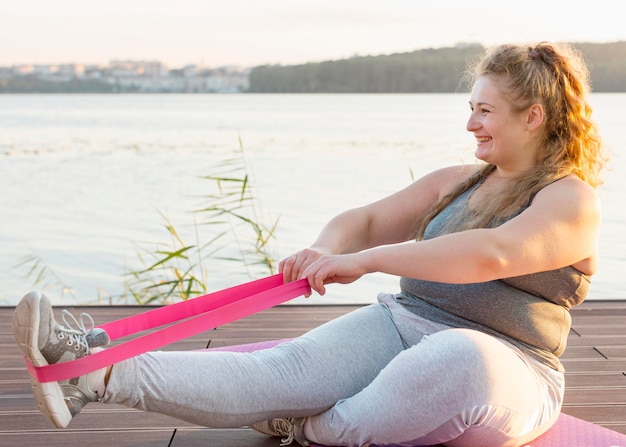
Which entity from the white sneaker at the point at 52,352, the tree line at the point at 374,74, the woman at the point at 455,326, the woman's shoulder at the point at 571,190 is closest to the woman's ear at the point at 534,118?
the woman at the point at 455,326

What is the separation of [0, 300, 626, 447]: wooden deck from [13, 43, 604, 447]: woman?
0.98ft

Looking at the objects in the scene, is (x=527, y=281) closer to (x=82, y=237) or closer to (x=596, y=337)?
(x=596, y=337)

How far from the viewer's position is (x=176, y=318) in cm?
207

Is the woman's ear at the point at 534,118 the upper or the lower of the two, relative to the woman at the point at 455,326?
upper

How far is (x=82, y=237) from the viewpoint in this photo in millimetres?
7371

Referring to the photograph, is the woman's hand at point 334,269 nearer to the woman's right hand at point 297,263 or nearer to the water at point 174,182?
the woman's right hand at point 297,263

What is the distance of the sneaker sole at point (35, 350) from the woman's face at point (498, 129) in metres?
1.10

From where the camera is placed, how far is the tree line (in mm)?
15148

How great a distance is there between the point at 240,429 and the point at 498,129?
1026 millimetres

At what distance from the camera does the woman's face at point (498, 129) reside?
6.85 ft

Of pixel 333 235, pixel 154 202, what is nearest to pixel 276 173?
pixel 154 202

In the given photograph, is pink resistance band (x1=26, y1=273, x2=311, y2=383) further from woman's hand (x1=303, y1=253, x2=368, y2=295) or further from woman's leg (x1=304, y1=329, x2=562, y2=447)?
woman's leg (x1=304, y1=329, x2=562, y2=447)

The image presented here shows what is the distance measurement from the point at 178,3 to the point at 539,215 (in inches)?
656

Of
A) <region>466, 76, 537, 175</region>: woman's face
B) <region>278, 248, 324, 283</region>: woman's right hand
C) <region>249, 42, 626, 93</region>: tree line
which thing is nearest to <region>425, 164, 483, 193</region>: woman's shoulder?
<region>466, 76, 537, 175</region>: woman's face
